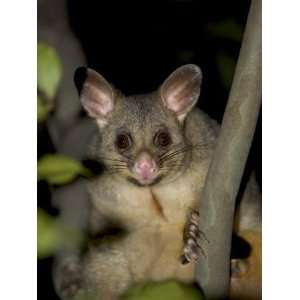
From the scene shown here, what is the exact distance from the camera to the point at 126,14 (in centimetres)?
283

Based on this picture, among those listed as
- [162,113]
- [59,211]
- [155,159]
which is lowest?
[59,211]

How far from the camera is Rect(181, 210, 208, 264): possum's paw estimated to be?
2.43m

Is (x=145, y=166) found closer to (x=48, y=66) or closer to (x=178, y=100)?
(x=178, y=100)

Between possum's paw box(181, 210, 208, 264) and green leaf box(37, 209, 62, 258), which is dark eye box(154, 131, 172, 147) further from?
green leaf box(37, 209, 62, 258)

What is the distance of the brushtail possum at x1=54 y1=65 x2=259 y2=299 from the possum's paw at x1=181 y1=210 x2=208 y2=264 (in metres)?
0.11

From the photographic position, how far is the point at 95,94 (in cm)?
297

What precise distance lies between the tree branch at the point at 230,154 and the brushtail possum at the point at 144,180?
0.51 m

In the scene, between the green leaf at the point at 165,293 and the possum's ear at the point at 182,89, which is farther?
the possum's ear at the point at 182,89

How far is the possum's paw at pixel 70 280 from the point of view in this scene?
124 inches

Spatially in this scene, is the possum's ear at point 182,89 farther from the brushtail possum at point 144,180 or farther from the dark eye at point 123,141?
the dark eye at point 123,141

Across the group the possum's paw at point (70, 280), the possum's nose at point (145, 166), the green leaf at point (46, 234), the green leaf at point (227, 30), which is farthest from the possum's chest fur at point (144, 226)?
the green leaf at point (46, 234)
